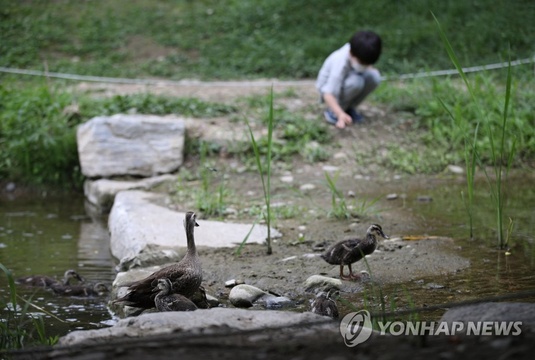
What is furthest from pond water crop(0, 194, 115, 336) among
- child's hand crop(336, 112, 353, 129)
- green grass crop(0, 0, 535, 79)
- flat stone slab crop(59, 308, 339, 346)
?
green grass crop(0, 0, 535, 79)

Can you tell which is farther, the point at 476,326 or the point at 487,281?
the point at 487,281

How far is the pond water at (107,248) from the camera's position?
536 cm

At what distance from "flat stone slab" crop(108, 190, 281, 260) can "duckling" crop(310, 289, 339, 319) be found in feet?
6.10

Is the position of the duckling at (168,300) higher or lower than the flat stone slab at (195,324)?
lower

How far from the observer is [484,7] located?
1486 cm

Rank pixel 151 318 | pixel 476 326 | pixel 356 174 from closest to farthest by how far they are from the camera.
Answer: pixel 476 326 → pixel 151 318 → pixel 356 174

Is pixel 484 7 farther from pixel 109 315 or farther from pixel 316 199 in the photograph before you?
pixel 109 315

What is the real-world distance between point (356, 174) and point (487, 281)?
3.91 meters

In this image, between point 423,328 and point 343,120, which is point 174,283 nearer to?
point 423,328

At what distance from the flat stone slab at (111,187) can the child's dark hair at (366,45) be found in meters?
2.72

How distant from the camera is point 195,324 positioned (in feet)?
13.0

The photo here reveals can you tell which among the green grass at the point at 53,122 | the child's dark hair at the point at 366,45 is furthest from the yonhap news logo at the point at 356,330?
the green grass at the point at 53,122

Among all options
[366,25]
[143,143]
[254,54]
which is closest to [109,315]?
[143,143]

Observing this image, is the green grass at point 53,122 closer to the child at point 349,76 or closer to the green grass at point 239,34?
the child at point 349,76
